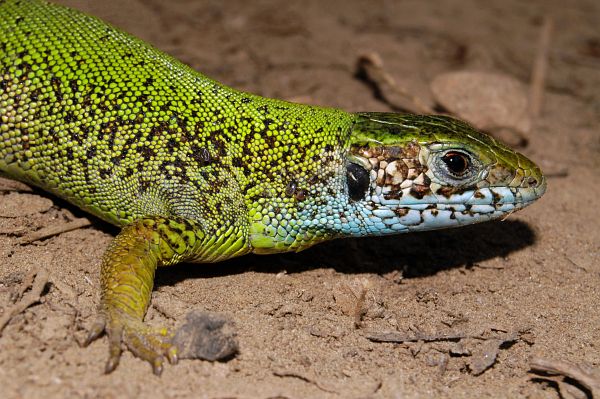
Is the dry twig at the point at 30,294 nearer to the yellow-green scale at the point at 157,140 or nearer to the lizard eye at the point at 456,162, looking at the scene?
the yellow-green scale at the point at 157,140

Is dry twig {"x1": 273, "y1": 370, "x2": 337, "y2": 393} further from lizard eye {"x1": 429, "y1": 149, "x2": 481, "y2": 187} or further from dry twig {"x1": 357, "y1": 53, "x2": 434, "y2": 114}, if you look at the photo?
dry twig {"x1": 357, "y1": 53, "x2": 434, "y2": 114}

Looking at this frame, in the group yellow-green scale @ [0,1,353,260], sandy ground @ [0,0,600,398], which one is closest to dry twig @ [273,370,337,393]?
sandy ground @ [0,0,600,398]

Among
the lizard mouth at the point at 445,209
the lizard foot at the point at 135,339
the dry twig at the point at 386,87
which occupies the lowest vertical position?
the lizard foot at the point at 135,339

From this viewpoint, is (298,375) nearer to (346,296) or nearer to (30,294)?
(346,296)

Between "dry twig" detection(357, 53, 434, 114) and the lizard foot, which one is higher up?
"dry twig" detection(357, 53, 434, 114)

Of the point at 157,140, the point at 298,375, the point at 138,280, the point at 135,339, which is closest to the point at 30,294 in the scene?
the point at 138,280

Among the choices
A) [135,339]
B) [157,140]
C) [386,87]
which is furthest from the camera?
[386,87]

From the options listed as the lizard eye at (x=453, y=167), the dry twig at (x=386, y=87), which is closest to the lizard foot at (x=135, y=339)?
the lizard eye at (x=453, y=167)
